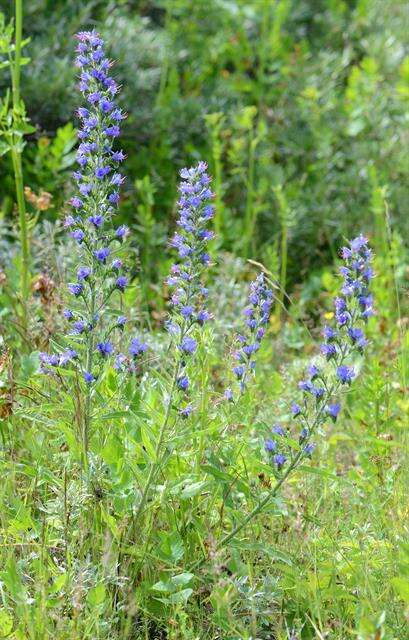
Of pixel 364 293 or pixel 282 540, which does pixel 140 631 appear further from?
pixel 364 293

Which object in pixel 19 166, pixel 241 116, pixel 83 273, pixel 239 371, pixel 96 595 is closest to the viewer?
pixel 96 595

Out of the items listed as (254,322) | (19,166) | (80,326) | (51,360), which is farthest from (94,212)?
(19,166)

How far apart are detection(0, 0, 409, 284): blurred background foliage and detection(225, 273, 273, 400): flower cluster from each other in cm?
204

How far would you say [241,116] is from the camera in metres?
5.71

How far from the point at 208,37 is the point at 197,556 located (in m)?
4.30

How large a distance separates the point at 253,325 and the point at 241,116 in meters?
3.00

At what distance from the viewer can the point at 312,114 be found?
5891mm

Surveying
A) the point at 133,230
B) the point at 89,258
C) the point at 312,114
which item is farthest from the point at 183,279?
the point at 312,114

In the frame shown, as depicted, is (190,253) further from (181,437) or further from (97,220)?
(181,437)

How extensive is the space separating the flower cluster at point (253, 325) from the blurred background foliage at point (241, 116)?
6.71 ft

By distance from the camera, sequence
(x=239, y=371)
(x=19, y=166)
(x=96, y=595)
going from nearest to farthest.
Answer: (x=96, y=595), (x=239, y=371), (x=19, y=166)

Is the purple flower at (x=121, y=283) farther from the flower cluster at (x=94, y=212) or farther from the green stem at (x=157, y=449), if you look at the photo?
the green stem at (x=157, y=449)

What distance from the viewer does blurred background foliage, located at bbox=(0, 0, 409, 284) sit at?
211 inches

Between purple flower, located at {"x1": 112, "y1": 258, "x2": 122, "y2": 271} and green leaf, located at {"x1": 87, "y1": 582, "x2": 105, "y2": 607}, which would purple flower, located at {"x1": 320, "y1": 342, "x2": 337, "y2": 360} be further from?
green leaf, located at {"x1": 87, "y1": 582, "x2": 105, "y2": 607}
